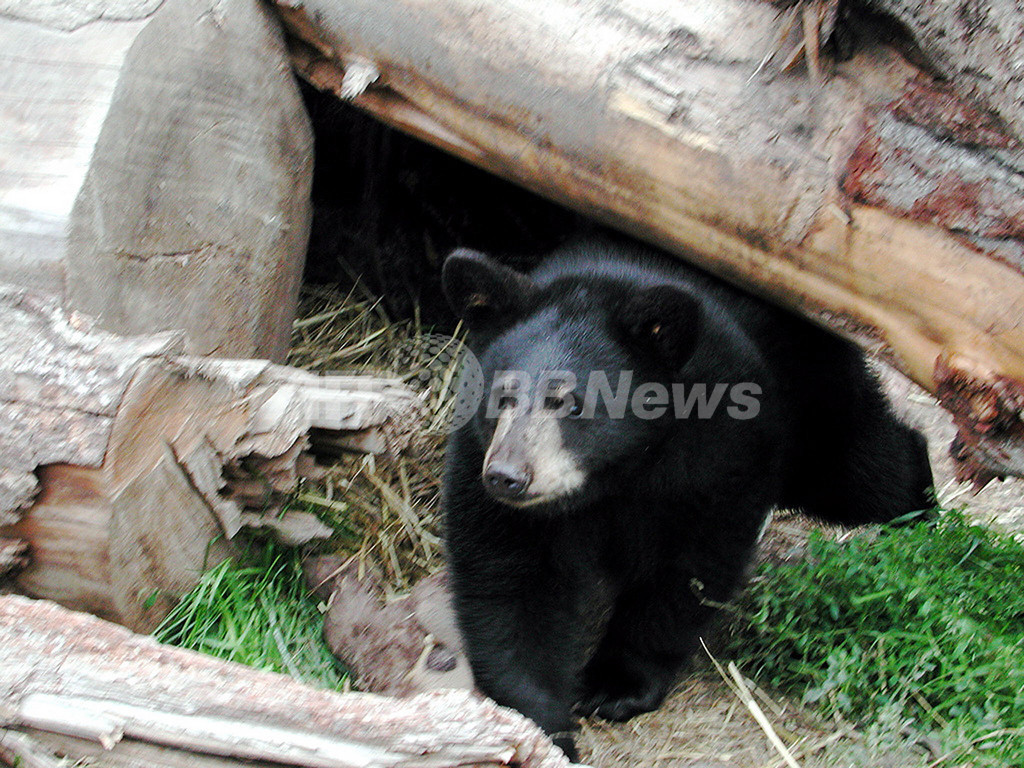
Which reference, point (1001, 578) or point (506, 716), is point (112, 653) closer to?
point (506, 716)

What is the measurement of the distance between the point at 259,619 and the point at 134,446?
90 cm

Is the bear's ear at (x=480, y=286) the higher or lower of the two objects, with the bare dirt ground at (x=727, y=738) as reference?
higher

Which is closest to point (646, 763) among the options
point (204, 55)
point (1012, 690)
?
point (1012, 690)

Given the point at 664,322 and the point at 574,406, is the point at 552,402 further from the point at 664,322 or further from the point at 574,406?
the point at 664,322

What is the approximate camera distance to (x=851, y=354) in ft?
14.0

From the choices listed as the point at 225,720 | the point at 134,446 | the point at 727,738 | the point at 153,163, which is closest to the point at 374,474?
the point at 134,446

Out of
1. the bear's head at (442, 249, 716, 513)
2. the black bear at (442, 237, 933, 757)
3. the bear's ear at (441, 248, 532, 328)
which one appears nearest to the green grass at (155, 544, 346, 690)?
the black bear at (442, 237, 933, 757)

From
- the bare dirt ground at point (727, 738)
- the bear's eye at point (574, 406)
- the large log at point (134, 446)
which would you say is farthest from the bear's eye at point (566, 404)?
the bare dirt ground at point (727, 738)

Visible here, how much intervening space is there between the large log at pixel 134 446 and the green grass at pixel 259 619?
0.32 feet

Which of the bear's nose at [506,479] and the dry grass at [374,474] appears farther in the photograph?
the dry grass at [374,474]

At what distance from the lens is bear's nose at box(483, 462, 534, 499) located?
3240mm

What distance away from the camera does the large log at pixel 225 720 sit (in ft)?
7.39

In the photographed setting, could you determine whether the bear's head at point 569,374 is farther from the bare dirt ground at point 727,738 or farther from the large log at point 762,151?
the bare dirt ground at point 727,738

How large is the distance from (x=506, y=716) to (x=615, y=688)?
172 centimetres
